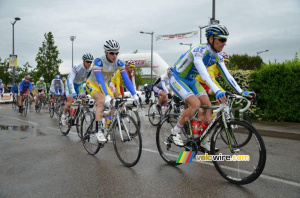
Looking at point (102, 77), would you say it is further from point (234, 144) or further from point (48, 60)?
point (48, 60)

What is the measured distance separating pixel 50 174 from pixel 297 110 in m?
8.75

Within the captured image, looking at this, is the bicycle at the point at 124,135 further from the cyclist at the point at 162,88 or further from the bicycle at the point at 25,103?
the bicycle at the point at 25,103

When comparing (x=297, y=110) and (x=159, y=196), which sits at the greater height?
(x=297, y=110)

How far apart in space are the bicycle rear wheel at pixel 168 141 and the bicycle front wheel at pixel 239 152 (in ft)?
2.89

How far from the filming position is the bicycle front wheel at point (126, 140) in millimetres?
4773

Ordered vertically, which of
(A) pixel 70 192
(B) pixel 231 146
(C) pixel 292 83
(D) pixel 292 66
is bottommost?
(A) pixel 70 192

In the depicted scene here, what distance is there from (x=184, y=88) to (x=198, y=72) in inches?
14.2

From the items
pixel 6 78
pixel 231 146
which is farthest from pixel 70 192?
pixel 6 78

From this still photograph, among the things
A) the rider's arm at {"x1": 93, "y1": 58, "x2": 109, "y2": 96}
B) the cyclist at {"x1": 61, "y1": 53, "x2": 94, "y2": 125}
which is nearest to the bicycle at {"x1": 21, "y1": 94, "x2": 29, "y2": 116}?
the cyclist at {"x1": 61, "y1": 53, "x2": 94, "y2": 125}

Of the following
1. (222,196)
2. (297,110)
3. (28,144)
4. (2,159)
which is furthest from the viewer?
(297,110)

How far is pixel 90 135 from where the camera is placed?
586 cm

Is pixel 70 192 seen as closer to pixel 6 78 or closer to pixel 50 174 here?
pixel 50 174

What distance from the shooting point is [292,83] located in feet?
33.0

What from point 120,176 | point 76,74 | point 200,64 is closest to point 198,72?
point 200,64
